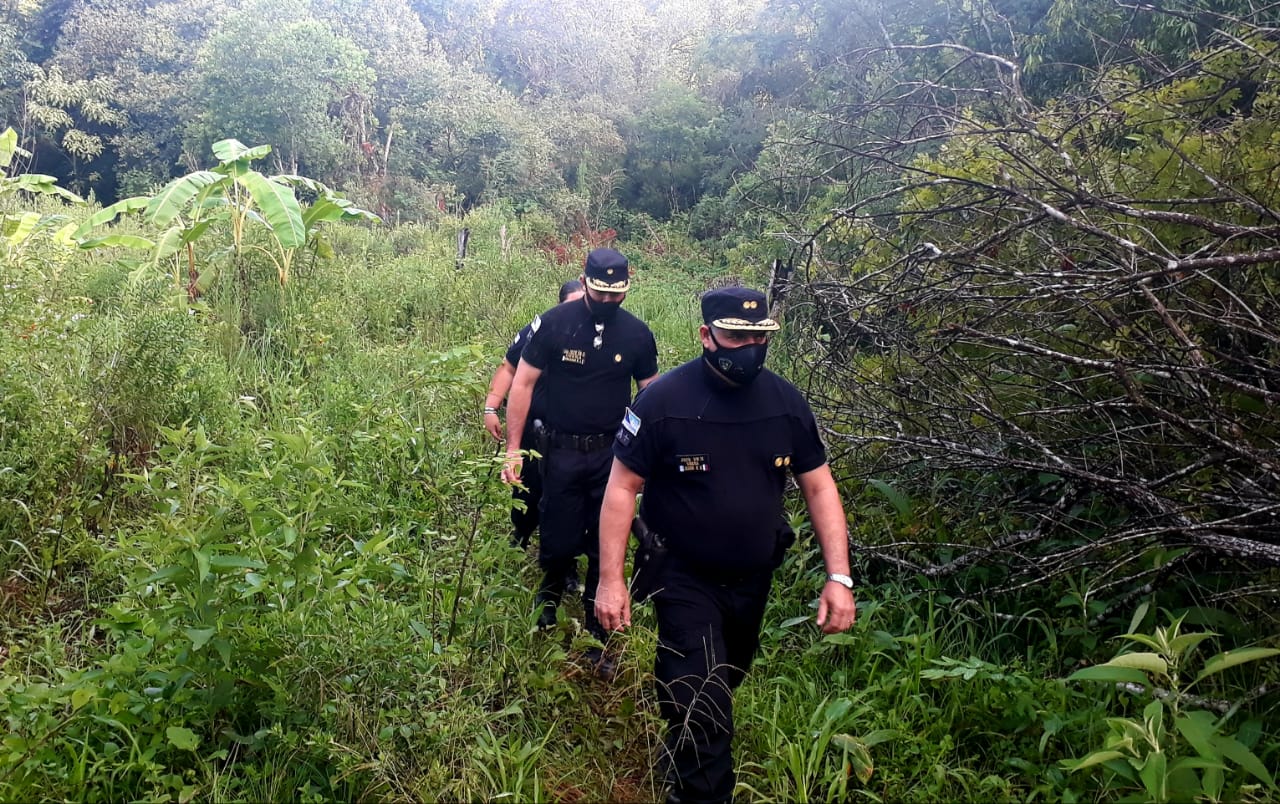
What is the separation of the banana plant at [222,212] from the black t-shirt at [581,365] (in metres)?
3.89

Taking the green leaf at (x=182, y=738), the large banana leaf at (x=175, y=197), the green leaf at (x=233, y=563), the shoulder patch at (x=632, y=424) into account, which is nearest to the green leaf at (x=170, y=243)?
the large banana leaf at (x=175, y=197)

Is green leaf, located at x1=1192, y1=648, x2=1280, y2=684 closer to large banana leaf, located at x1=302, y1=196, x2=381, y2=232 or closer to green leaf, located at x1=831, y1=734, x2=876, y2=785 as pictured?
green leaf, located at x1=831, y1=734, x2=876, y2=785

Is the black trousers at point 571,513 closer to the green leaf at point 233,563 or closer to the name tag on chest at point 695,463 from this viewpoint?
the name tag on chest at point 695,463

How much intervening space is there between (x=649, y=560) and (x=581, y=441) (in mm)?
1313

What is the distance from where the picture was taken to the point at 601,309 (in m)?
4.27

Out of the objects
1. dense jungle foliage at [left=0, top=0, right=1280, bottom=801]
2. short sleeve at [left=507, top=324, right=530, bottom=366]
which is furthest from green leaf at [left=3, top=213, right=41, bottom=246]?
short sleeve at [left=507, top=324, right=530, bottom=366]

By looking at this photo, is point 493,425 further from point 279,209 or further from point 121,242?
point 121,242

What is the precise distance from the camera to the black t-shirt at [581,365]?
421cm

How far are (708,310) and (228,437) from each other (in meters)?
3.57

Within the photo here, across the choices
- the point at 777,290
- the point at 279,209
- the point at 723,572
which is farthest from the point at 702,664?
the point at 279,209

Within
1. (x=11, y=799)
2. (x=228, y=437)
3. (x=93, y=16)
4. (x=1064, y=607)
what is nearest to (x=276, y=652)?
(x=11, y=799)

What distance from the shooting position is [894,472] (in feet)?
14.9

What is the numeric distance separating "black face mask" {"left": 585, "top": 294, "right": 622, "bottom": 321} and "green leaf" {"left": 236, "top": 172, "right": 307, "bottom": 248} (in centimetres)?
395

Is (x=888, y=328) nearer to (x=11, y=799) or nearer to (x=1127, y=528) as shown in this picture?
(x=1127, y=528)
